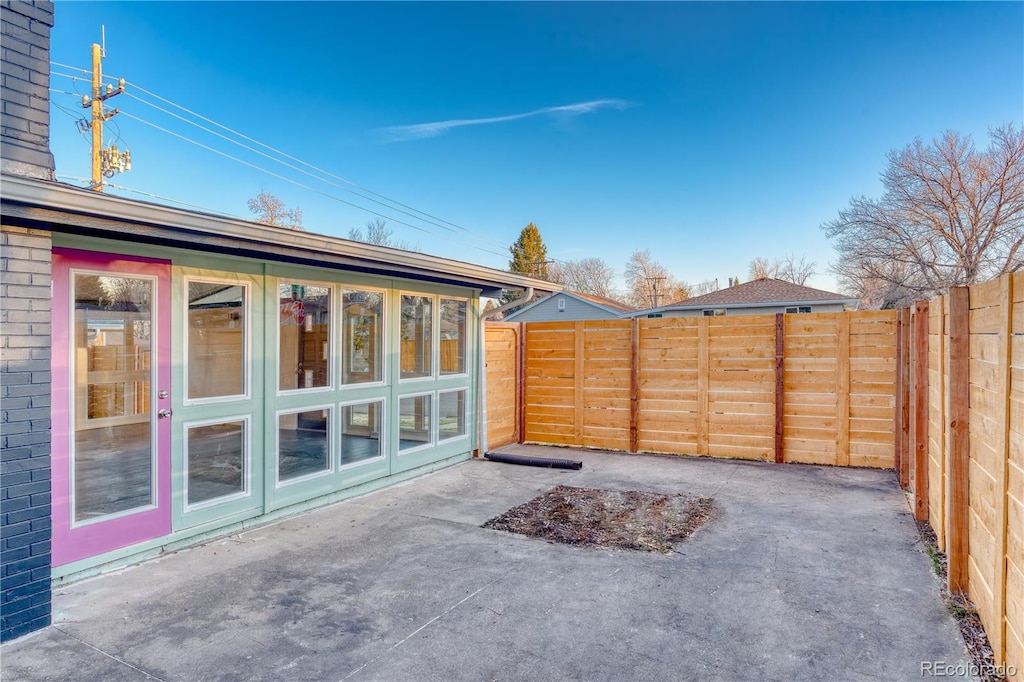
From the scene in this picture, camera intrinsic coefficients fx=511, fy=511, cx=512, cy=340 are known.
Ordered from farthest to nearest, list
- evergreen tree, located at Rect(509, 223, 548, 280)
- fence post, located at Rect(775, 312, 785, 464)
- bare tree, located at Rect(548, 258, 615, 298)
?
bare tree, located at Rect(548, 258, 615, 298) < evergreen tree, located at Rect(509, 223, 548, 280) < fence post, located at Rect(775, 312, 785, 464)

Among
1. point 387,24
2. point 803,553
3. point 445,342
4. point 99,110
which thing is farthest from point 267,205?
point 803,553

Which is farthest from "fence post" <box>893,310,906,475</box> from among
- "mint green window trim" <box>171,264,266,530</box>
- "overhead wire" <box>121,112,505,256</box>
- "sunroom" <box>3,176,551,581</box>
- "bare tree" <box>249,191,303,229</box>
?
"bare tree" <box>249,191,303,229</box>

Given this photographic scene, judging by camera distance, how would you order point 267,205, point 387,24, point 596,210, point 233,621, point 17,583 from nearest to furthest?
point 17,583 → point 233,621 → point 387,24 → point 267,205 → point 596,210

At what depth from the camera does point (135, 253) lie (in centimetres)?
347

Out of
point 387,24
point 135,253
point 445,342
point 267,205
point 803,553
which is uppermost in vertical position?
point 387,24

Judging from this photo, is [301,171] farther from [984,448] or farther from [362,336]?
[984,448]

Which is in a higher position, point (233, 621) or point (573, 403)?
point (573, 403)

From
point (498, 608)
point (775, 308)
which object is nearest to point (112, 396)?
point (498, 608)

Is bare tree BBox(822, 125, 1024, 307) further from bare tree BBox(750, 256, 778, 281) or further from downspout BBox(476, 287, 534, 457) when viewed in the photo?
downspout BBox(476, 287, 534, 457)

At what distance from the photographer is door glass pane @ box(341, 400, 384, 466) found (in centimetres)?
512

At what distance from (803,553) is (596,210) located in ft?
56.0

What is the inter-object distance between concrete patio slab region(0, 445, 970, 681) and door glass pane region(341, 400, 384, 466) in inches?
27.3

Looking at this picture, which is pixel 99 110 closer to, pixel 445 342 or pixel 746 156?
pixel 445 342

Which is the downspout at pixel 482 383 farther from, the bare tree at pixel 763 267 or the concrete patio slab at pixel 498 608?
Result: the bare tree at pixel 763 267
